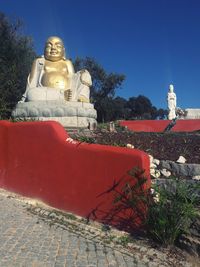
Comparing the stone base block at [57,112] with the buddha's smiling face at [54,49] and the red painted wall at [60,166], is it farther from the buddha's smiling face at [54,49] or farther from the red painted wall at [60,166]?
the red painted wall at [60,166]

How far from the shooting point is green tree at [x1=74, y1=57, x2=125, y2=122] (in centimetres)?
4034

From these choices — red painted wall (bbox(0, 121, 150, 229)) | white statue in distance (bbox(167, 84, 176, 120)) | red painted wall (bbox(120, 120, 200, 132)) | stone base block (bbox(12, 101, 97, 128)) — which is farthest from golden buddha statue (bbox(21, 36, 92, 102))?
white statue in distance (bbox(167, 84, 176, 120))

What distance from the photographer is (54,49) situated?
14.4 meters

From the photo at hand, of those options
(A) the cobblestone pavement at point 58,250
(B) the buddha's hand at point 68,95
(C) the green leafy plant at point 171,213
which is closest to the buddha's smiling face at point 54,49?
(B) the buddha's hand at point 68,95

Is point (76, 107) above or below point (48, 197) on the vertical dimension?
above

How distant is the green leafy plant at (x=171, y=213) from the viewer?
15.4ft

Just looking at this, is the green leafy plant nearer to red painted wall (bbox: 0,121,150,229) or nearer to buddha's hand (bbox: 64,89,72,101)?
red painted wall (bbox: 0,121,150,229)

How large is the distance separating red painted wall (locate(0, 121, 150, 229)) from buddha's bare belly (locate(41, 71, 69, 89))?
5444 mm

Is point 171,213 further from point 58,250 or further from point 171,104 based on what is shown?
point 171,104

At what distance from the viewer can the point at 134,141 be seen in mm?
8688

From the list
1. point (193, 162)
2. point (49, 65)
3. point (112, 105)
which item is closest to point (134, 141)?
point (193, 162)

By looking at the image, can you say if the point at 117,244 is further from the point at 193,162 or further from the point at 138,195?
the point at 193,162

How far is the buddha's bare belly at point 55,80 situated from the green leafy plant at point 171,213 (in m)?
9.10

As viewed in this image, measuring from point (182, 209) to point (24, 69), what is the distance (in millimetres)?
19068
